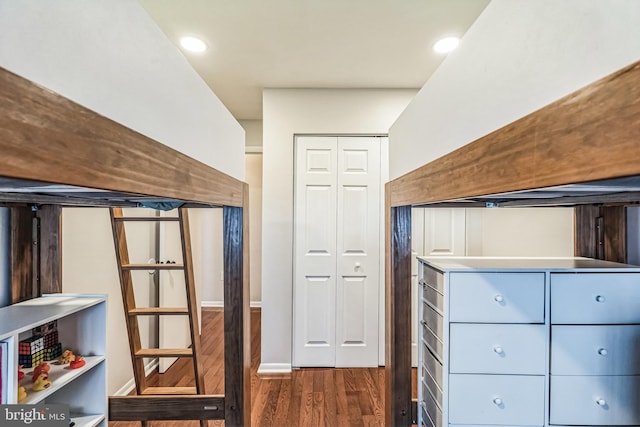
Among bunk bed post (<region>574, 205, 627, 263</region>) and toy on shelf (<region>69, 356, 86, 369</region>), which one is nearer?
toy on shelf (<region>69, 356, 86, 369</region>)

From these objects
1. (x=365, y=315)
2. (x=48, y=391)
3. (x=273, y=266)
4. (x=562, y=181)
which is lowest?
(x=365, y=315)

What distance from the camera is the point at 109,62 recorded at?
548mm

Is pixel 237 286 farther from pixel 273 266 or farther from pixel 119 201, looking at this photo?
pixel 273 266

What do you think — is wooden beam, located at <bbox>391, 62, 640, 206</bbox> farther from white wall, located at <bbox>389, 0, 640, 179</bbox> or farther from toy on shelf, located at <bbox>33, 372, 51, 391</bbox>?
toy on shelf, located at <bbox>33, 372, 51, 391</bbox>

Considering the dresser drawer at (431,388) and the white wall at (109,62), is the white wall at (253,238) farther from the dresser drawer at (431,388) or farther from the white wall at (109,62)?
the white wall at (109,62)

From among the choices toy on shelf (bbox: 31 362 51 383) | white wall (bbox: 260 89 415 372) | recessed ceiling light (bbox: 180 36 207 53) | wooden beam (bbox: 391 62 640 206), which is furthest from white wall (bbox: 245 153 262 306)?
wooden beam (bbox: 391 62 640 206)

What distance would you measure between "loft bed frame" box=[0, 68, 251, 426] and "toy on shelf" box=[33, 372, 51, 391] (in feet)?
1.36

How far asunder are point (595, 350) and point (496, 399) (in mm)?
430

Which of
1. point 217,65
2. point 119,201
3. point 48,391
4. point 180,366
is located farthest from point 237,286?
point 180,366

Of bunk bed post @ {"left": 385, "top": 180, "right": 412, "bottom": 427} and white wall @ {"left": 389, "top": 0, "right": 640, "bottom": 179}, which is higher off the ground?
white wall @ {"left": 389, "top": 0, "right": 640, "bottom": 179}

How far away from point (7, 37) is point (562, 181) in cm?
64

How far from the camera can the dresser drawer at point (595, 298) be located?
136 centimetres

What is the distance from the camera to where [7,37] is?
354mm

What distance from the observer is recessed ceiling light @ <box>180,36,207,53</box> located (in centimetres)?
220
